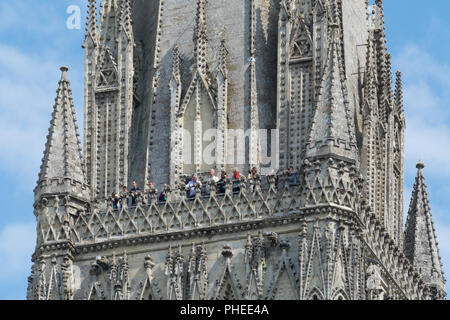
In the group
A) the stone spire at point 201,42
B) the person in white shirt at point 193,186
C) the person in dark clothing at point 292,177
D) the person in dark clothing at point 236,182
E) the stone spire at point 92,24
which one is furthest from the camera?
the stone spire at point 92,24

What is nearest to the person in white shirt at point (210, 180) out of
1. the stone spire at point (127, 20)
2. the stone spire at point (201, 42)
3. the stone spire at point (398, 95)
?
the stone spire at point (201, 42)

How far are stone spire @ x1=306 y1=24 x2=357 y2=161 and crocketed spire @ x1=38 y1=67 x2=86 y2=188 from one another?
21.2 ft

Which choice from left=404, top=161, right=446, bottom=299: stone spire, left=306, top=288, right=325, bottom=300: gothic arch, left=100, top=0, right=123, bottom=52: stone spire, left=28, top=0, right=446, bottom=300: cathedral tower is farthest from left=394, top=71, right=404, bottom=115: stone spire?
left=306, top=288, right=325, bottom=300: gothic arch

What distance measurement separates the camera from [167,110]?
7162 centimetres

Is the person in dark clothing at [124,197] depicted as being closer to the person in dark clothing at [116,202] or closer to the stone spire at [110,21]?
the person in dark clothing at [116,202]

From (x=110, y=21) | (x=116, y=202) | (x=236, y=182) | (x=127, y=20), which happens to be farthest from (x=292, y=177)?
(x=110, y=21)

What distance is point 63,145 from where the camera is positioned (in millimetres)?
70062

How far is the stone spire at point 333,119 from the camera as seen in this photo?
6756cm

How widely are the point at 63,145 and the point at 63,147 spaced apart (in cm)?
5

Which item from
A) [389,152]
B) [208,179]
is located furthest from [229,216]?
[389,152]

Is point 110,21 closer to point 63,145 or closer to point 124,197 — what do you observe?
point 63,145
